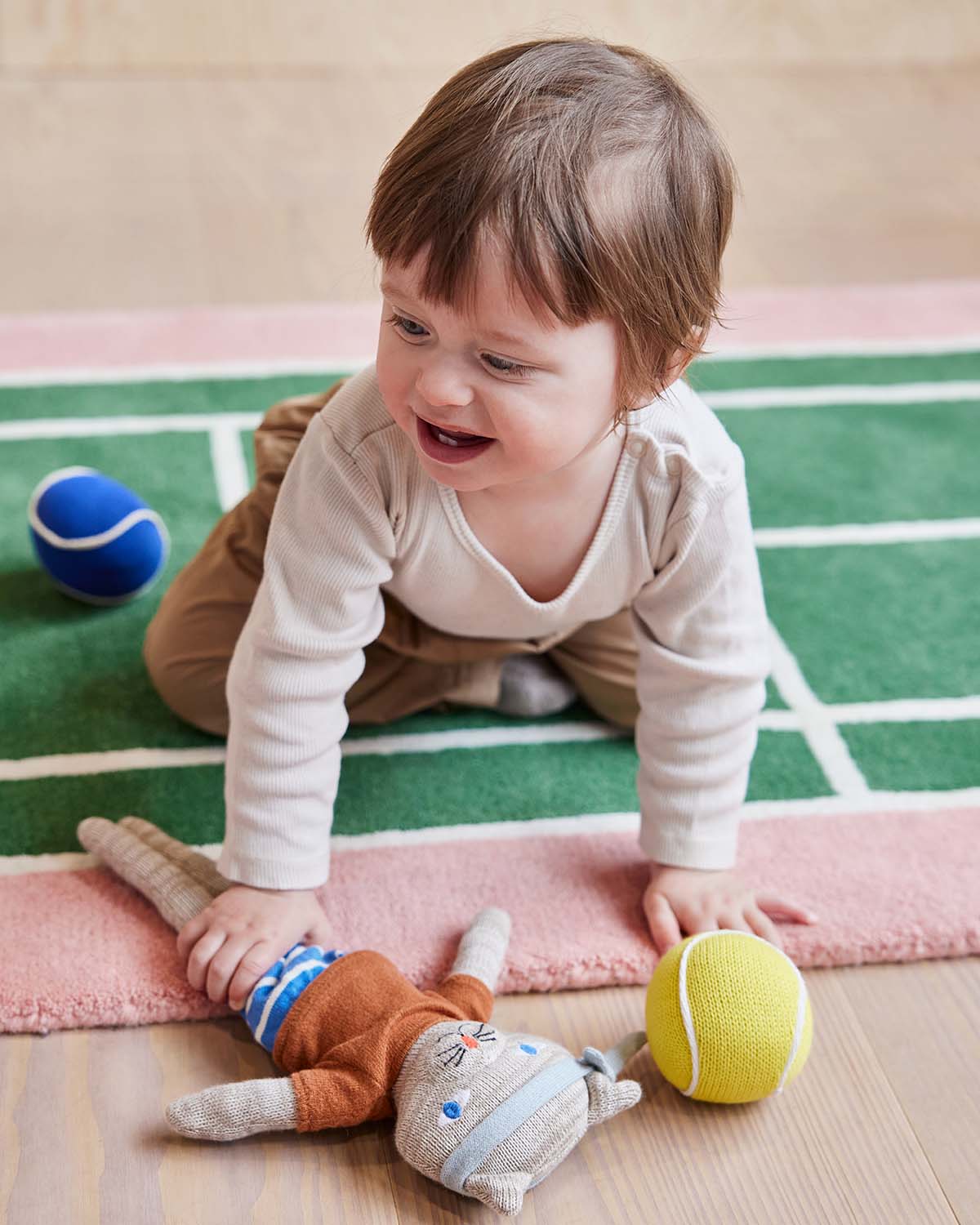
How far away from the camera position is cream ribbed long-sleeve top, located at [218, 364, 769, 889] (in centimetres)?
94

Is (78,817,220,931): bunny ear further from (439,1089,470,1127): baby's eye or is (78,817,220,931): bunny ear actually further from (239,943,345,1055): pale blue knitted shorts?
(439,1089,470,1127): baby's eye

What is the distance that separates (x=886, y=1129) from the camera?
35.3 inches

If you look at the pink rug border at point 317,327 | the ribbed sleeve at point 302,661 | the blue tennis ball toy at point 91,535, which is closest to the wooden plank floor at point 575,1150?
the ribbed sleeve at point 302,661

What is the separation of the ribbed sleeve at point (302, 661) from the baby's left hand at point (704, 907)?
0.77 feet

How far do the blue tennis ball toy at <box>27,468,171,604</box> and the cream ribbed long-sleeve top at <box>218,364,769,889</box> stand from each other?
12.0 inches

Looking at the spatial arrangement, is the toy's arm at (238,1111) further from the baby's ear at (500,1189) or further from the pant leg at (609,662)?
the pant leg at (609,662)

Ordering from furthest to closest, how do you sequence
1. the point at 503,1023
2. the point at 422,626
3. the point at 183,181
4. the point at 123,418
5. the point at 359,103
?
the point at 359,103
the point at 183,181
the point at 123,418
the point at 422,626
the point at 503,1023

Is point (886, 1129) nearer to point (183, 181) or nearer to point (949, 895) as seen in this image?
point (949, 895)

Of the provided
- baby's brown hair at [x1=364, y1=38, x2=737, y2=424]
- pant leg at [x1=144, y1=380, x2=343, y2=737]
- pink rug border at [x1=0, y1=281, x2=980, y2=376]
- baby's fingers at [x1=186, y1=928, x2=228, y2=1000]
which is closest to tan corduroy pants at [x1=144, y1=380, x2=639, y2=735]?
pant leg at [x1=144, y1=380, x2=343, y2=737]

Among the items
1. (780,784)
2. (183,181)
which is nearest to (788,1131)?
(780,784)

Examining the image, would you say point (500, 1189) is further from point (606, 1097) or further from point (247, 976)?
point (247, 976)

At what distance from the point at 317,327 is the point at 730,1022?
1.13 meters

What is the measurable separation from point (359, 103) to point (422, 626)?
1.68 metres

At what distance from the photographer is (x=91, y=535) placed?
48.8 inches
